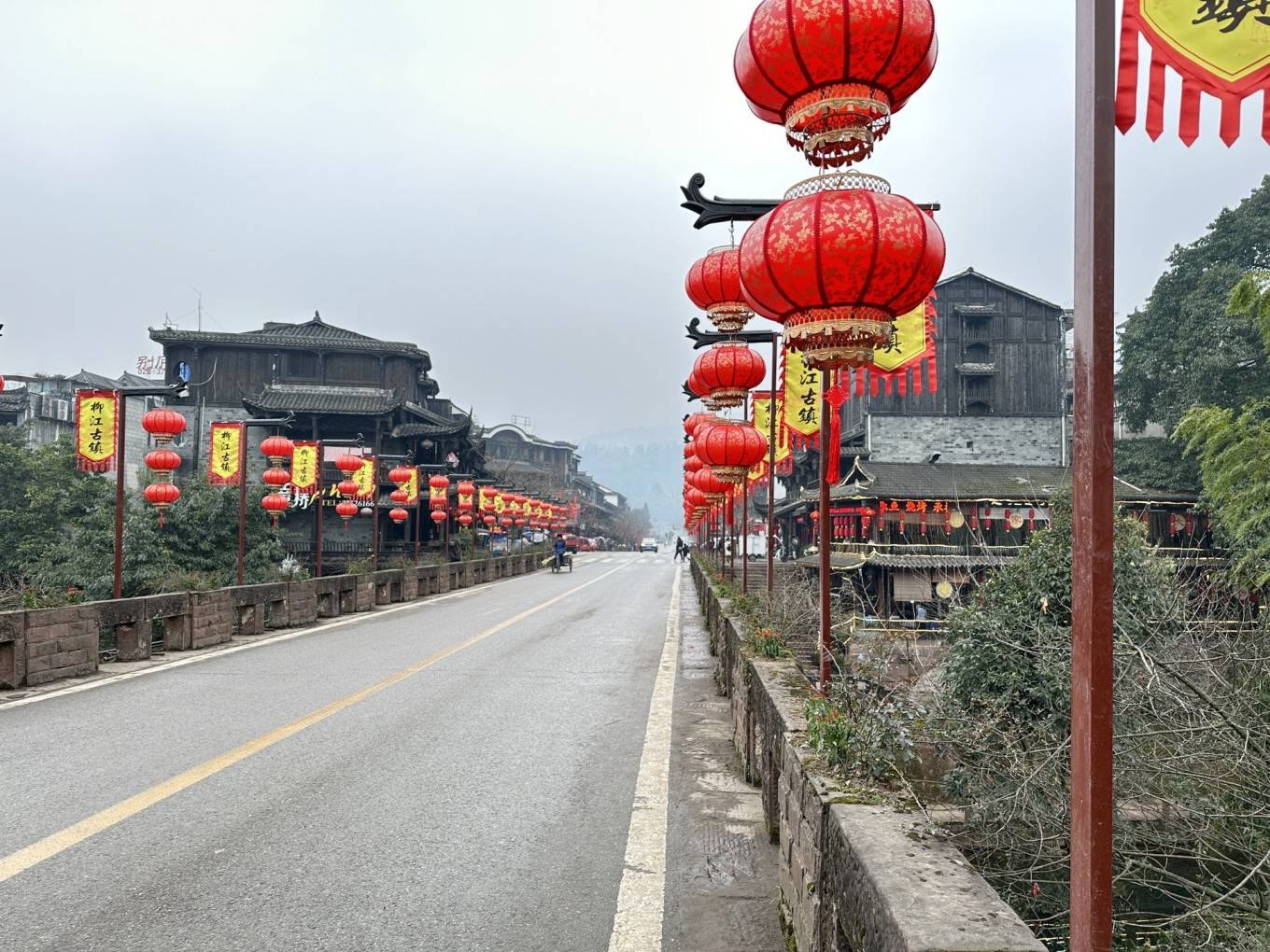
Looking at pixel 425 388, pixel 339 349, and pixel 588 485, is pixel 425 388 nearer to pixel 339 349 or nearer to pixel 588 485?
pixel 339 349

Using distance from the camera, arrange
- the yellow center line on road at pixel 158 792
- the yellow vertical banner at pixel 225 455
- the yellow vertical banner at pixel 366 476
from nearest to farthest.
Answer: the yellow center line on road at pixel 158 792 → the yellow vertical banner at pixel 225 455 → the yellow vertical banner at pixel 366 476

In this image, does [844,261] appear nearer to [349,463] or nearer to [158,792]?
[158,792]

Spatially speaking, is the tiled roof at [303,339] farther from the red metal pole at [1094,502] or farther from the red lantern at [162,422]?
the red metal pole at [1094,502]

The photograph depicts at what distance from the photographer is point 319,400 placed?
136 ft

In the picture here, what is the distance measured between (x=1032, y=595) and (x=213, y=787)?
6.01m

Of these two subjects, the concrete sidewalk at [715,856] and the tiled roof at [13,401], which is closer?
the concrete sidewalk at [715,856]

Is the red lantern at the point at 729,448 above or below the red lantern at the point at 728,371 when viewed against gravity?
below

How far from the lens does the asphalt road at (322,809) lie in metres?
4.20

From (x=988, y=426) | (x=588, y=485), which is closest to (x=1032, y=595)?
(x=988, y=426)

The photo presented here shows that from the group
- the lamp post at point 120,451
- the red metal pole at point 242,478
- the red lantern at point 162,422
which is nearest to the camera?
the lamp post at point 120,451

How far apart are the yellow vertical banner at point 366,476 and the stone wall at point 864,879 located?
22.7m

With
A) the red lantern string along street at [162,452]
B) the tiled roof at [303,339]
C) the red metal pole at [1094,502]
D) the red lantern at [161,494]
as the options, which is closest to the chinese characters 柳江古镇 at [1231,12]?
the red metal pole at [1094,502]

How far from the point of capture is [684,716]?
30.2 feet

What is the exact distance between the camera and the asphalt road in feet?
13.8
